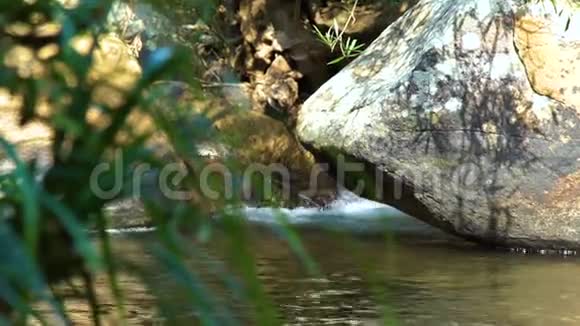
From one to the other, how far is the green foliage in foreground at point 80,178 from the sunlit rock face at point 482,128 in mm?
4988

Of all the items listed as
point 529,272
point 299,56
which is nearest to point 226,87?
point 529,272

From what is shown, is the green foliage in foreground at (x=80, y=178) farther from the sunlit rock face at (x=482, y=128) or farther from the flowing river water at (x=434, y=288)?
the sunlit rock face at (x=482, y=128)

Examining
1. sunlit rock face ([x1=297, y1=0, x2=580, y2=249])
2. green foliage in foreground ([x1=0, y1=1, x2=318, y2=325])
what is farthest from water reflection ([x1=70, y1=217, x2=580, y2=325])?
green foliage in foreground ([x1=0, y1=1, x2=318, y2=325])

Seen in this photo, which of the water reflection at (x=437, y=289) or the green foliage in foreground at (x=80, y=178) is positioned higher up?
the green foliage in foreground at (x=80, y=178)

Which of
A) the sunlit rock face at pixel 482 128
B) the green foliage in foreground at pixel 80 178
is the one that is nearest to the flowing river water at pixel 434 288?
the sunlit rock face at pixel 482 128

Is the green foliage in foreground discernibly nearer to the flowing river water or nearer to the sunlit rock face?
the flowing river water

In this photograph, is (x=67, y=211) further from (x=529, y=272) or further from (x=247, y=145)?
(x=529, y=272)

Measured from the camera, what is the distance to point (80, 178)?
76 cm

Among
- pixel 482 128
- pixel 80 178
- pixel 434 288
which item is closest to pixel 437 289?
pixel 434 288

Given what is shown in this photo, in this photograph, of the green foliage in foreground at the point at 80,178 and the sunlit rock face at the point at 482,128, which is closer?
the green foliage in foreground at the point at 80,178

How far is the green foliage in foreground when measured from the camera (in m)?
0.73

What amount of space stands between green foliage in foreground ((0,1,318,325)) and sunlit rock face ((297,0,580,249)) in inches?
196

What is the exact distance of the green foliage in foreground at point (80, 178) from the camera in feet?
2.41

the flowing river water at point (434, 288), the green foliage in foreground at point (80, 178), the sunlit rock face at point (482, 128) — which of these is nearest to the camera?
the green foliage in foreground at point (80, 178)
